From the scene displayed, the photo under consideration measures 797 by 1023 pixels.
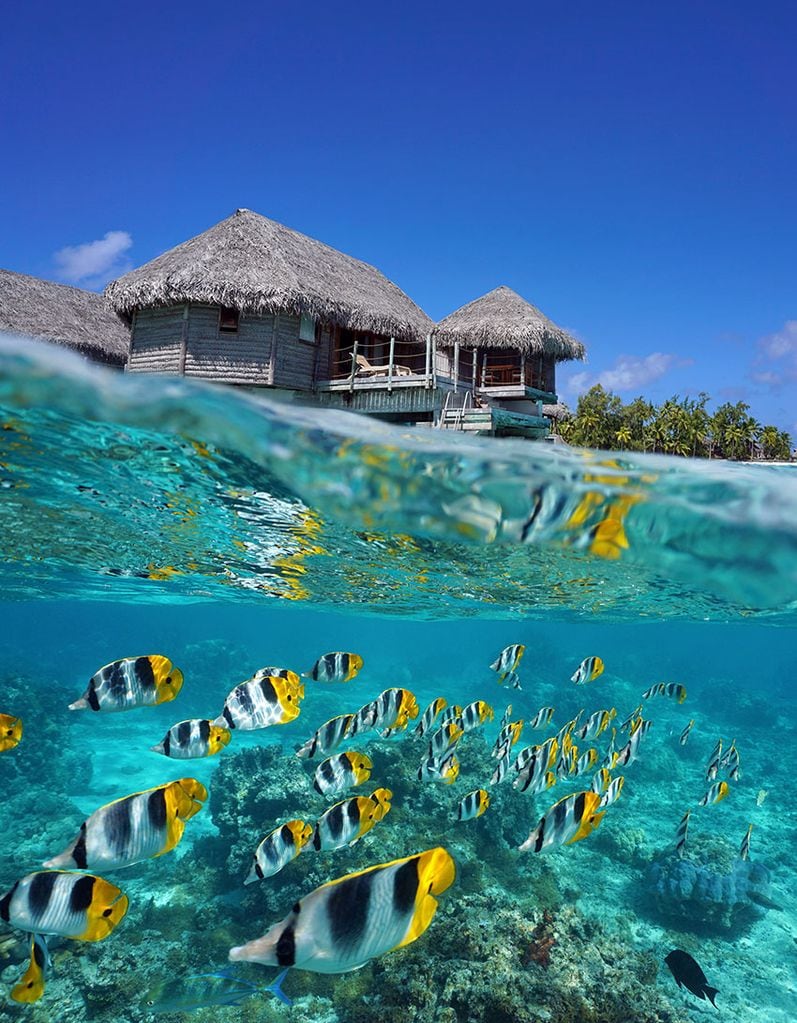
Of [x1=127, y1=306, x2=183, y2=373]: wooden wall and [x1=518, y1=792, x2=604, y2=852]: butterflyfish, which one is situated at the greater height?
[x1=127, y1=306, x2=183, y2=373]: wooden wall

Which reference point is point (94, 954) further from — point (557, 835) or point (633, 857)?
point (633, 857)

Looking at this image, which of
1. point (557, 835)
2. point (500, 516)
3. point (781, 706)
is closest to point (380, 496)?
point (500, 516)

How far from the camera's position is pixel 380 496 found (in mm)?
9625

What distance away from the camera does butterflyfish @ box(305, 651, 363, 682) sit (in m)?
6.77

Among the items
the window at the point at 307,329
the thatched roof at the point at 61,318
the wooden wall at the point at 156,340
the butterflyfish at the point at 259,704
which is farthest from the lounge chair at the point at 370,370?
the butterflyfish at the point at 259,704

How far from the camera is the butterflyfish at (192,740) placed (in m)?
5.78

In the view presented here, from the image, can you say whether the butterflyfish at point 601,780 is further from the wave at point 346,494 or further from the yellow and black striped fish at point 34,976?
the yellow and black striped fish at point 34,976

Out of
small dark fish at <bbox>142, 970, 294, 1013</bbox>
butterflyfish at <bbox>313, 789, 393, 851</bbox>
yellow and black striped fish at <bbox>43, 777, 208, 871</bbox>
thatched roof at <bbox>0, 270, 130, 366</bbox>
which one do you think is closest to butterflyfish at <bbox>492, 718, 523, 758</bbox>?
butterflyfish at <bbox>313, 789, 393, 851</bbox>

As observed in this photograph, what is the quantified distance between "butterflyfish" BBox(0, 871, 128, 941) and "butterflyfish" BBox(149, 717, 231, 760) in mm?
1595

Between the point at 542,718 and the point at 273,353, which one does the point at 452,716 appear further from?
the point at 273,353

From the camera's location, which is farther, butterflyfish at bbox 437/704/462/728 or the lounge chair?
the lounge chair

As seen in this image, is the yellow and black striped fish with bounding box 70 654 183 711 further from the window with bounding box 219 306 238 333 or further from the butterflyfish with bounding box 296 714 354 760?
the window with bounding box 219 306 238 333

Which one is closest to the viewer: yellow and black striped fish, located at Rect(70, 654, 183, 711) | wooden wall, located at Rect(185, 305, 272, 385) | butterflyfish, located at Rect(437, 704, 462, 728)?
yellow and black striped fish, located at Rect(70, 654, 183, 711)

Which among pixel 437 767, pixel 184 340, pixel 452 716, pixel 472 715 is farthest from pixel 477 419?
pixel 437 767
